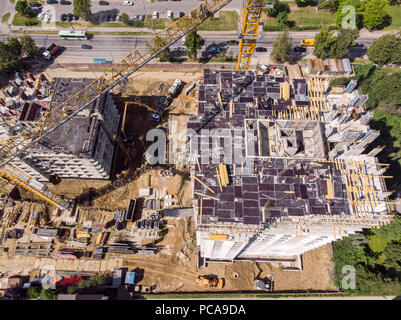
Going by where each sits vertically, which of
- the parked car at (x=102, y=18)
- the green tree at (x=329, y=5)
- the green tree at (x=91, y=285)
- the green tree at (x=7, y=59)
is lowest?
the green tree at (x=91, y=285)

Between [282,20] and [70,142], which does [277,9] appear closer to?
[282,20]

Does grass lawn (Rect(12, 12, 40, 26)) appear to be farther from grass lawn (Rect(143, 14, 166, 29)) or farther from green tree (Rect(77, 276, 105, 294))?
green tree (Rect(77, 276, 105, 294))

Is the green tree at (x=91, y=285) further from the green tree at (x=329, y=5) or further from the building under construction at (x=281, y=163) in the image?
the green tree at (x=329, y=5)

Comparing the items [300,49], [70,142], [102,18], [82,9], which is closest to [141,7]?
[102,18]

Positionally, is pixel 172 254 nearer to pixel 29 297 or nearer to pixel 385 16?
pixel 29 297

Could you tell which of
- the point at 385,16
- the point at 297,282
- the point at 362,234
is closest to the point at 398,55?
the point at 385,16

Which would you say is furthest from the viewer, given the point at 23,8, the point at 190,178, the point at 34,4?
the point at 34,4

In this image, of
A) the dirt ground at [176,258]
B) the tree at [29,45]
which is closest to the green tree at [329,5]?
the dirt ground at [176,258]
